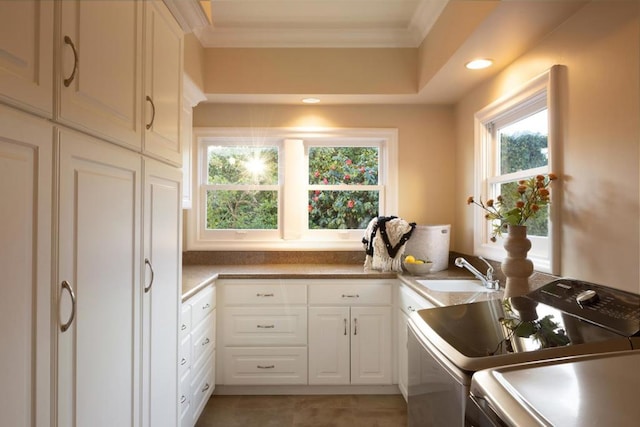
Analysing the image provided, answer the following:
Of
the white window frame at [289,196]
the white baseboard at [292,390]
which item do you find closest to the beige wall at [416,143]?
the white window frame at [289,196]

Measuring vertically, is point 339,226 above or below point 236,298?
above

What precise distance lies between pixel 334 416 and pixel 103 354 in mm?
1711

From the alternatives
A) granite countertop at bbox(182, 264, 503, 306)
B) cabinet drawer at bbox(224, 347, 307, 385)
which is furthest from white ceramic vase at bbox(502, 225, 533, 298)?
cabinet drawer at bbox(224, 347, 307, 385)

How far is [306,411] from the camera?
2449mm

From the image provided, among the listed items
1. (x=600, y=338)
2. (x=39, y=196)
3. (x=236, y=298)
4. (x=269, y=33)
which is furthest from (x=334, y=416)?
(x=269, y=33)

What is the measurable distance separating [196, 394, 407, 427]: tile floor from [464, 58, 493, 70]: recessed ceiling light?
85.5 inches

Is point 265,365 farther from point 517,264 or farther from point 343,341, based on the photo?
point 517,264

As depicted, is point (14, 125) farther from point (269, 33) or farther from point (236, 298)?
point (269, 33)

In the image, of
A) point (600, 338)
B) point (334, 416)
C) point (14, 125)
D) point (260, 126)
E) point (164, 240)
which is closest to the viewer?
point (14, 125)

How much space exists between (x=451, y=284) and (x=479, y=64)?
1375mm

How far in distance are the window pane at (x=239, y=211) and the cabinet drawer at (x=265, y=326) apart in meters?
0.80

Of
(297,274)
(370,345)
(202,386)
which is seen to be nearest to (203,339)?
(202,386)

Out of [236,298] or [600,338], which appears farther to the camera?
[236,298]

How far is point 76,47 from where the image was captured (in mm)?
947
